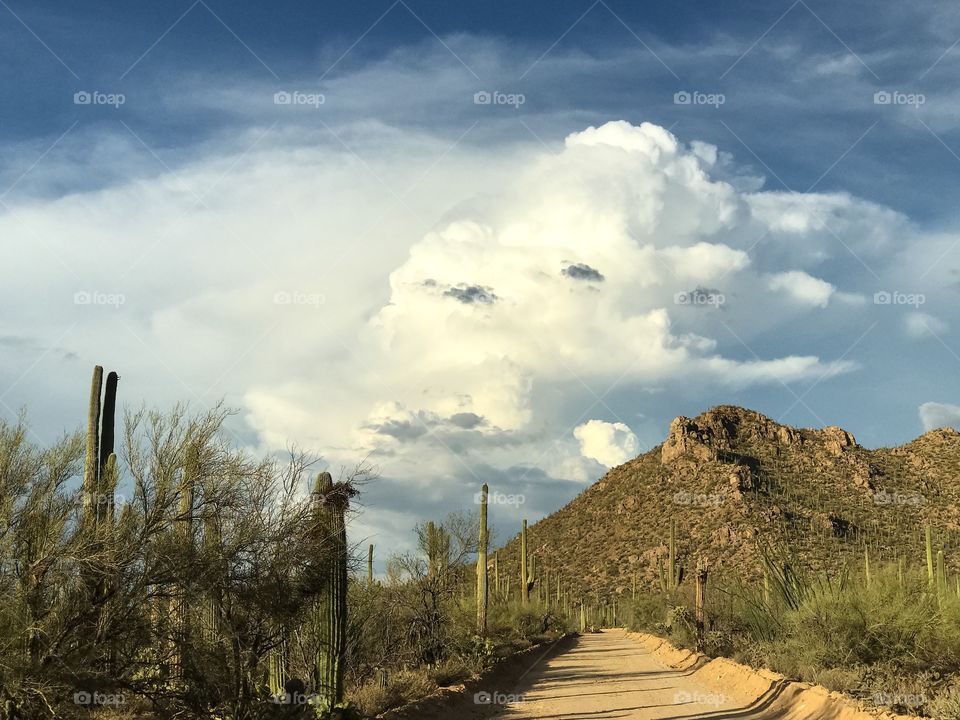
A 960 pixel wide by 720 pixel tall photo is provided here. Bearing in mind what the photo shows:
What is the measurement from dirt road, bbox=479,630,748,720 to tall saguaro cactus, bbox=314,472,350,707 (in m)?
4.25

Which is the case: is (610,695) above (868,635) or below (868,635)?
below

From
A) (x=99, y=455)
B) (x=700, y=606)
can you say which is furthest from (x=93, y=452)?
(x=700, y=606)

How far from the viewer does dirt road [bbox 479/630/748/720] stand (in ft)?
55.7

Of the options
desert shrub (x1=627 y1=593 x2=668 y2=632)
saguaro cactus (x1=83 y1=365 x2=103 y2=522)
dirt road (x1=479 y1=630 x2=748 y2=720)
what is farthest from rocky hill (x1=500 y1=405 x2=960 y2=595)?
saguaro cactus (x1=83 y1=365 x2=103 y2=522)

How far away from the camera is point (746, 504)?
238 feet

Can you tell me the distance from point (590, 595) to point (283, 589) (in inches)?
2423

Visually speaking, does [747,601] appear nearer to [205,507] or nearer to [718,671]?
[718,671]

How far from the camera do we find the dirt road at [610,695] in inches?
669

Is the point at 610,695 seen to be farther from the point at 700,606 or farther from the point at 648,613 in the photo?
the point at 648,613

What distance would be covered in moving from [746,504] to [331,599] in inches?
2511

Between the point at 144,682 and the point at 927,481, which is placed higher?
the point at 927,481

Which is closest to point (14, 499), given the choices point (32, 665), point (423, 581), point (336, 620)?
point (32, 665)

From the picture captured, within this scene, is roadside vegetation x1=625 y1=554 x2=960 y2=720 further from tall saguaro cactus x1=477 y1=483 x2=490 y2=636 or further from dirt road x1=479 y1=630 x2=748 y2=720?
tall saguaro cactus x1=477 y1=483 x2=490 y2=636

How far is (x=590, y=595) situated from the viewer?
71000mm
